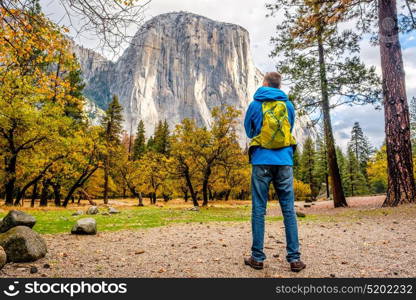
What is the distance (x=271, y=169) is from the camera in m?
3.42

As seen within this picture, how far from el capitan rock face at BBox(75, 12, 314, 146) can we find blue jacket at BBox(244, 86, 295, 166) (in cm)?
11635

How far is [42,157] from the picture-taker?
61.5 ft

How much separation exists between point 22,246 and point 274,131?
3687 mm

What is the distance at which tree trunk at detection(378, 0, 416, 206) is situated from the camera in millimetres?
9508

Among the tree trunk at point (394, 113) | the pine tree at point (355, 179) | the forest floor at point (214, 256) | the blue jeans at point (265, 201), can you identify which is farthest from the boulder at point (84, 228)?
the pine tree at point (355, 179)

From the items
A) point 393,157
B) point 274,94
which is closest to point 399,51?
point 393,157

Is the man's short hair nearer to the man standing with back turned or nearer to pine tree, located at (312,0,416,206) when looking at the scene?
the man standing with back turned

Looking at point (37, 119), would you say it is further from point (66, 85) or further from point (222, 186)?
point (222, 186)

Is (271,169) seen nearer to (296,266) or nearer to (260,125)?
(260,125)

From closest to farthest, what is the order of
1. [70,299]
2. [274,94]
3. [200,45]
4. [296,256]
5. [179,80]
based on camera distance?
[70,299]
[296,256]
[274,94]
[179,80]
[200,45]

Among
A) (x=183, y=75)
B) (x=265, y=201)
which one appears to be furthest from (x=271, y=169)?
(x=183, y=75)

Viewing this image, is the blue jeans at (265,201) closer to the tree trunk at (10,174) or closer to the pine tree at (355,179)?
the tree trunk at (10,174)

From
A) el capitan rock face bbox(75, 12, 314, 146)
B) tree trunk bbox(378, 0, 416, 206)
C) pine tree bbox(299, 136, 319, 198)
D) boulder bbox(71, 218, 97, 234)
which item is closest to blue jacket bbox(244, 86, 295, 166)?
boulder bbox(71, 218, 97, 234)

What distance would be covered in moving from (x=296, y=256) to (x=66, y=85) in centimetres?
656
